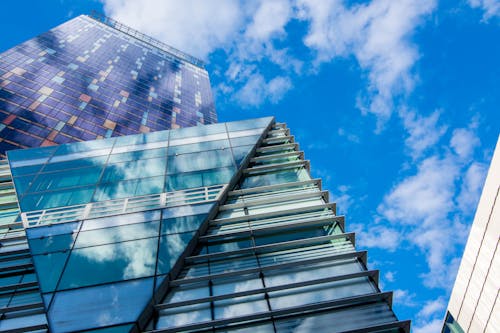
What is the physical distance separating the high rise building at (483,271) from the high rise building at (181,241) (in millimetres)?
5255

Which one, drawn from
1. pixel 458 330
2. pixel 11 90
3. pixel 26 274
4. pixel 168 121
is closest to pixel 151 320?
pixel 26 274

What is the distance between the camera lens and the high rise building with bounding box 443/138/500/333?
12.6 metres

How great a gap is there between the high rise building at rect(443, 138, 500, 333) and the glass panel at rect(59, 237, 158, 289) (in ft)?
38.7

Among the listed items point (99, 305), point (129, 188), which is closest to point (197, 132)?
point (129, 188)

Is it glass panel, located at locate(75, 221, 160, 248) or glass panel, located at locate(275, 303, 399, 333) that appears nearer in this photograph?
glass panel, located at locate(275, 303, 399, 333)

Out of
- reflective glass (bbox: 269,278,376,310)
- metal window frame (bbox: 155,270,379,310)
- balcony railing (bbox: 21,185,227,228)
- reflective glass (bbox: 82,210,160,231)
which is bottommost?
reflective glass (bbox: 269,278,376,310)

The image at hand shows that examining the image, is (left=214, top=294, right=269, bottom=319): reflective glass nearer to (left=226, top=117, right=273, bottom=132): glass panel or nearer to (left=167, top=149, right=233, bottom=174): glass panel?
(left=167, top=149, right=233, bottom=174): glass panel

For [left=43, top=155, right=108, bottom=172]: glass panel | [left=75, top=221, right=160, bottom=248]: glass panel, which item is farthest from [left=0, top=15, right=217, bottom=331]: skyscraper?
[left=43, top=155, right=108, bottom=172]: glass panel

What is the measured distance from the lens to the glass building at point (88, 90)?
48.8 meters

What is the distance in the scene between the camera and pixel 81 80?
6481cm

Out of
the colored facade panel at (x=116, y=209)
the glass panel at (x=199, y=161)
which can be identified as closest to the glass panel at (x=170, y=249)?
the colored facade panel at (x=116, y=209)

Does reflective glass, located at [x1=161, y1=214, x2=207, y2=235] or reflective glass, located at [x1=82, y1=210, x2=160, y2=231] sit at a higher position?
reflective glass, located at [x1=82, y1=210, x2=160, y2=231]

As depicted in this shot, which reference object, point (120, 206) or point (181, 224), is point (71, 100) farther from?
point (181, 224)

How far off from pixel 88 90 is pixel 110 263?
58.4 metres
